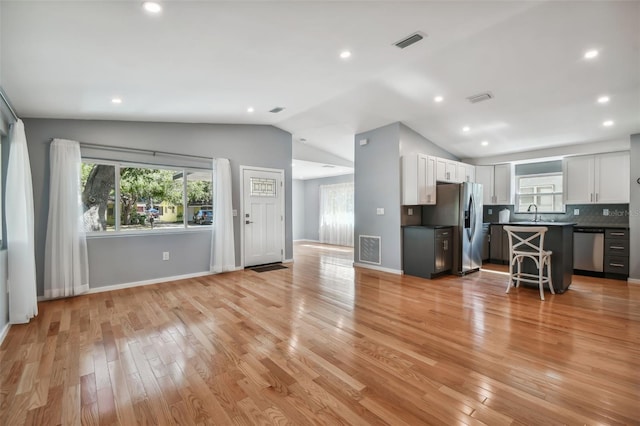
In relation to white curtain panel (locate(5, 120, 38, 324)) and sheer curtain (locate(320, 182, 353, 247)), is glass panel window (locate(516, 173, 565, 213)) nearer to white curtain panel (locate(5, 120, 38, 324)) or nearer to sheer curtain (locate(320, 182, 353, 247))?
sheer curtain (locate(320, 182, 353, 247))

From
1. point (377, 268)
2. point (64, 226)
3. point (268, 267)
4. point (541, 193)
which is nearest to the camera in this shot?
point (64, 226)

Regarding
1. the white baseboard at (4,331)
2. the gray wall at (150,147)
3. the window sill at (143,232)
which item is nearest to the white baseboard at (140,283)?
the gray wall at (150,147)

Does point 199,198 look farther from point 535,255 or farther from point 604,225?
point 604,225

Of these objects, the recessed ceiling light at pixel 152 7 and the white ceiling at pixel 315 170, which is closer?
the recessed ceiling light at pixel 152 7

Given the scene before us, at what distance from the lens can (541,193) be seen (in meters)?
6.09

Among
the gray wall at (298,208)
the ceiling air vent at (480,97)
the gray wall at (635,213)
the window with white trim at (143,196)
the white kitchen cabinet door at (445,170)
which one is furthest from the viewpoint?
the gray wall at (298,208)

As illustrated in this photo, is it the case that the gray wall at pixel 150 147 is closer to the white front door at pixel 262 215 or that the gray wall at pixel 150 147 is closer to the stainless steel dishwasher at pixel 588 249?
the white front door at pixel 262 215

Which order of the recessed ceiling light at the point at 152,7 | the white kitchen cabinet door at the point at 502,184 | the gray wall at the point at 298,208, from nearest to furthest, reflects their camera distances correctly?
the recessed ceiling light at the point at 152,7 < the white kitchen cabinet door at the point at 502,184 < the gray wall at the point at 298,208

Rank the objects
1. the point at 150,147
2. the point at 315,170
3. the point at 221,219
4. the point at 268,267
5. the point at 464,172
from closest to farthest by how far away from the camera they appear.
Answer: the point at 150,147
the point at 221,219
the point at 268,267
the point at 464,172
the point at 315,170

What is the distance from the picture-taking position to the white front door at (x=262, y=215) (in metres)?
5.65

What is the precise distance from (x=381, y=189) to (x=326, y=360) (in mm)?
3790

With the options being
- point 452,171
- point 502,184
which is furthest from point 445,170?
point 502,184

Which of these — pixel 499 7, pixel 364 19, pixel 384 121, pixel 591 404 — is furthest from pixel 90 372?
pixel 384 121

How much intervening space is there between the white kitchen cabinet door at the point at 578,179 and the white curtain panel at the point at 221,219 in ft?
21.0
